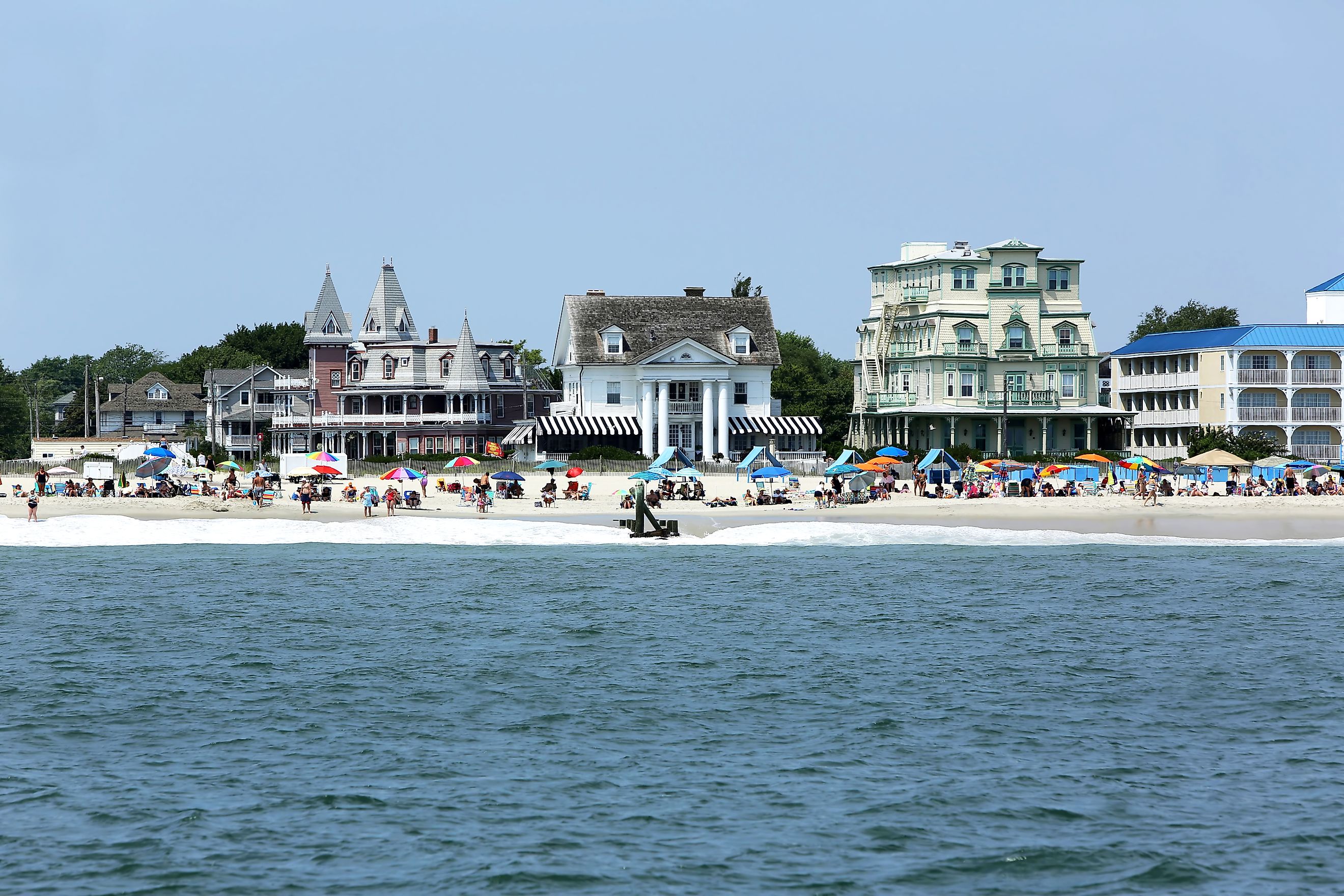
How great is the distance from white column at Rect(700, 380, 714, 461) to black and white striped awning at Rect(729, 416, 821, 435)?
53.6 inches

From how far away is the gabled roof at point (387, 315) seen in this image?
316 feet

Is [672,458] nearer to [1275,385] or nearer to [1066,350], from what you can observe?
[1066,350]

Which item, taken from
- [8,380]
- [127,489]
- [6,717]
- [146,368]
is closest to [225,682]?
[6,717]

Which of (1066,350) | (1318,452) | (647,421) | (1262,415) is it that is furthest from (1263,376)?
(647,421)

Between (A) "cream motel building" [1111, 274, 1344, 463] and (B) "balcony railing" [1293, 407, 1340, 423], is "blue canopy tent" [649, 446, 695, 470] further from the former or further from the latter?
(B) "balcony railing" [1293, 407, 1340, 423]

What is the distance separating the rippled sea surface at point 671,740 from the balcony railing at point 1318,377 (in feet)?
173

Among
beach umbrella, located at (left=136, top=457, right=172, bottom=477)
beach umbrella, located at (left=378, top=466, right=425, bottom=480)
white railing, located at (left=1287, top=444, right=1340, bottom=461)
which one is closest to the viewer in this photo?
beach umbrella, located at (left=378, top=466, right=425, bottom=480)

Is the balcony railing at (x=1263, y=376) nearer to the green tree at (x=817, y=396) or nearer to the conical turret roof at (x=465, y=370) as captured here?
the green tree at (x=817, y=396)

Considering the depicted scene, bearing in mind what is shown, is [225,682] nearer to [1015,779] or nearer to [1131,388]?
[1015,779]

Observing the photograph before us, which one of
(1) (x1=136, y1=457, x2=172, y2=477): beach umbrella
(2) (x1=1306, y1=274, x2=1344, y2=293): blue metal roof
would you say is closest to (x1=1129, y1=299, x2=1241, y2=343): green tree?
(2) (x1=1306, y1=274, x2=1344, y2=293): blue metal roof

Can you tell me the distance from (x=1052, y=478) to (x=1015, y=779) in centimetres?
5169

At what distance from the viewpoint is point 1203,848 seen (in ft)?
52.0

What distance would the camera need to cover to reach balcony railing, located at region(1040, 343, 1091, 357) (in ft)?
277

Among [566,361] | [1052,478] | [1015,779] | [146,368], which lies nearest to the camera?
[1015,779]
